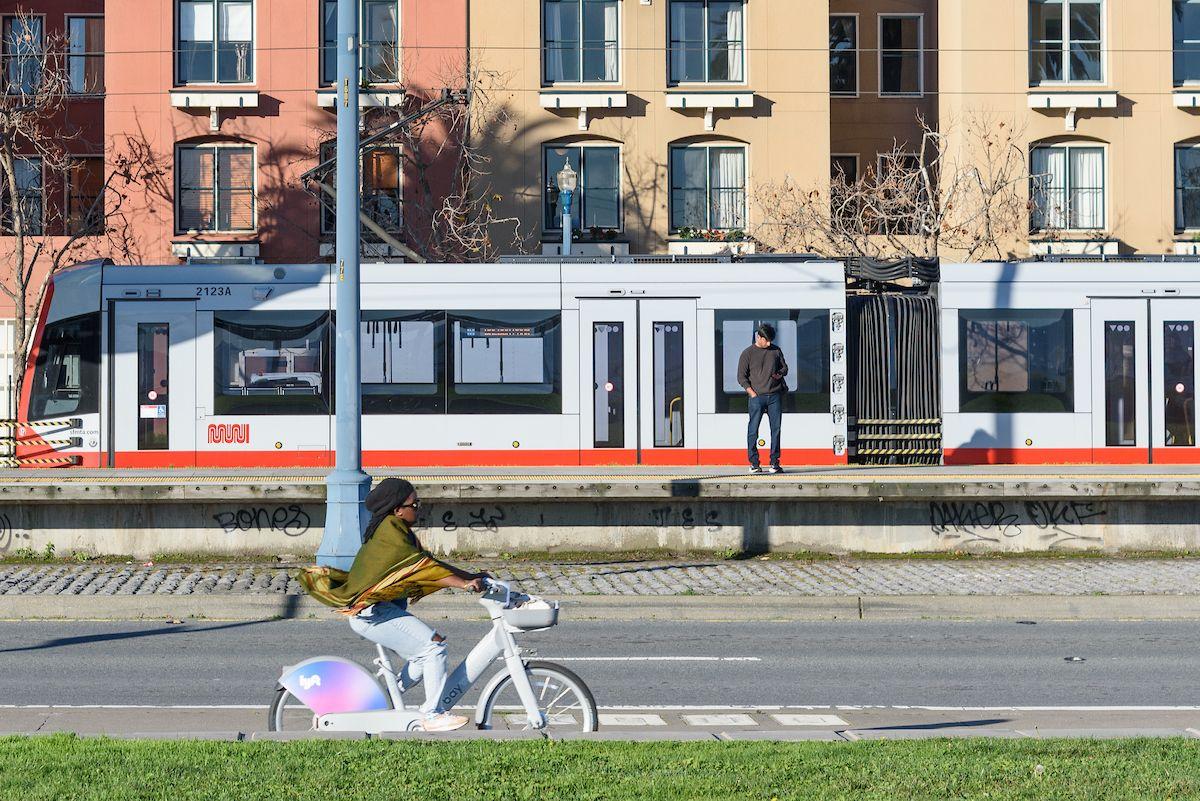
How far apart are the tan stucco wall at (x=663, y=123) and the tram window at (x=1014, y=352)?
460 inches

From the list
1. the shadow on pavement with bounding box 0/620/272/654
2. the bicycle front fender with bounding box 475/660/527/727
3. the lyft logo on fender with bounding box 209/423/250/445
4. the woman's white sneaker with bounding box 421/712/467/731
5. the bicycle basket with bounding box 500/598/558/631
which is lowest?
the shadow on pavement with bounding box 0/620/272/654

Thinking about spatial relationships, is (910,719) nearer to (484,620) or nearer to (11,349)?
(484,620)

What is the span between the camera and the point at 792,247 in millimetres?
32000

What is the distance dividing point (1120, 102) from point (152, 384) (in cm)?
2253

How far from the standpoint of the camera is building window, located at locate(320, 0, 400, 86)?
32.1 m

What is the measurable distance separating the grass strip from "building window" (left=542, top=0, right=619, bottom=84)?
26.4 meters

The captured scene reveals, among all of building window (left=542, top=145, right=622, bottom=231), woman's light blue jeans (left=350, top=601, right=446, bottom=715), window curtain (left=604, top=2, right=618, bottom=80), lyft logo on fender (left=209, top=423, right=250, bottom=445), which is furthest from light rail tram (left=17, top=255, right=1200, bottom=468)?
woman's light blue jeans (left=350, top=601, right=446, bottom=715)

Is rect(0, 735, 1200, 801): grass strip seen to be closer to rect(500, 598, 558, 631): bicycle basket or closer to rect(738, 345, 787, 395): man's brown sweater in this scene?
rect(500, 598, 558, 631): bicycle basket

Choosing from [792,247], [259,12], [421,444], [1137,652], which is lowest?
[1137,652]

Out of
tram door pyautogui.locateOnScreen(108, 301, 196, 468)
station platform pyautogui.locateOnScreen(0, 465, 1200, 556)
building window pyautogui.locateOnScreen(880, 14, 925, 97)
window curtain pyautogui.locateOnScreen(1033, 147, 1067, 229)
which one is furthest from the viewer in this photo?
building window pyautogui.locateOnScreen(880, 14, 925, 97)

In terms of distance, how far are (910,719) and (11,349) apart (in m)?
28.1

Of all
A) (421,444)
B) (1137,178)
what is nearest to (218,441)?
(421,444)

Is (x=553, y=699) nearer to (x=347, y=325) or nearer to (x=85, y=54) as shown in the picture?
(x=347, y=325)

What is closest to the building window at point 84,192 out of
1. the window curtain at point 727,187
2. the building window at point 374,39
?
the building window at point 374,39
